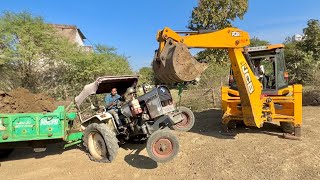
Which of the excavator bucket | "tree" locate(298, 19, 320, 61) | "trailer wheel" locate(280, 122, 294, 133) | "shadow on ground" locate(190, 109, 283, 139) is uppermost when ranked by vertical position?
"tree" locate(298, 19, 320, 61)

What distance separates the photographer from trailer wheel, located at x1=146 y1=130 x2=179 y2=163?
5586 mm

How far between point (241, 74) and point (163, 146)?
245 centimetres

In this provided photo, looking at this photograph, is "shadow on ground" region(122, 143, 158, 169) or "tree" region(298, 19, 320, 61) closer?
"shadow on ground" region(122, 143, 158, 169)

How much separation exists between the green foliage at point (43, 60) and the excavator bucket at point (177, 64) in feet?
30.4

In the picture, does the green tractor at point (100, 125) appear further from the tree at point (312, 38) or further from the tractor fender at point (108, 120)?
the tree at point (312, 38)

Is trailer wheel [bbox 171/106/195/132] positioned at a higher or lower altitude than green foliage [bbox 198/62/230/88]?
lower

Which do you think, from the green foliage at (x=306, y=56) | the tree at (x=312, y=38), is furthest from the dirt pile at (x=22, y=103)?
the tree at (x=312, y=38)

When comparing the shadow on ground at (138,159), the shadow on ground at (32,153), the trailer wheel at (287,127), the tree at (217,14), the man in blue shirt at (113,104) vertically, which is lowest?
the shadow on ground at (32,153)

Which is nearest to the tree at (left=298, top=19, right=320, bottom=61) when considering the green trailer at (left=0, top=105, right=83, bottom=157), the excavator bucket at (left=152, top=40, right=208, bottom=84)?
the excavator bucket at (left=152, top=40, right=208, bottom=84)

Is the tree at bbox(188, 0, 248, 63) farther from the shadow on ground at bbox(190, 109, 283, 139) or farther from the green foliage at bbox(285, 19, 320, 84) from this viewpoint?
the shadow on ground at bbox(190, 109, 283, 139)

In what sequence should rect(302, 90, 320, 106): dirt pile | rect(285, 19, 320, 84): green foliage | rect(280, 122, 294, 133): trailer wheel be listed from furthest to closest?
rect(285, 19, 320, 84): green foliage
rect(302, 90, 320, 106): dirt pile
rect(280, 122, 294, 133): trailer wheel

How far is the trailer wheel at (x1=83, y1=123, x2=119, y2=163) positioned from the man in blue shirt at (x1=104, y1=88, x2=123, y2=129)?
0.46m

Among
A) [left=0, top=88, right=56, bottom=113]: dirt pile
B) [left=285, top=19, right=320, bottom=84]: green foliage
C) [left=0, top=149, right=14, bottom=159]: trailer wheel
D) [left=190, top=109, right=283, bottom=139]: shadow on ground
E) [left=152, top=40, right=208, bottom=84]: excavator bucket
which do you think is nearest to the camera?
[left=152, top=40, right=208, bottom=84]: excavator bucket

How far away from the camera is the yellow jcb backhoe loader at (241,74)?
5.56 m
